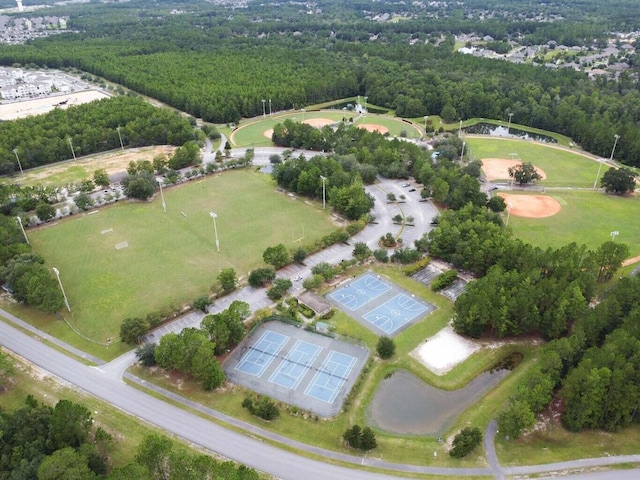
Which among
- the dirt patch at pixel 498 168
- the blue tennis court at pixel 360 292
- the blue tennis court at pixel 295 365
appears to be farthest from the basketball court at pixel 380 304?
the dirt patch at pixel 498 168

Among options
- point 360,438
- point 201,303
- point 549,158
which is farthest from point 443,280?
point 549,158

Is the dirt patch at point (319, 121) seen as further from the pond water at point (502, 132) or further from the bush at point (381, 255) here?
the bush at point (381, 255)

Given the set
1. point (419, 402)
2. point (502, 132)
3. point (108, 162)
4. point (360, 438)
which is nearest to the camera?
point (360, 438)

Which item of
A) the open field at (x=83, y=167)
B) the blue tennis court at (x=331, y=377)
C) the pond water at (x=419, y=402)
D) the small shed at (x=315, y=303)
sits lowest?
the pond water at (x=419, y=402)

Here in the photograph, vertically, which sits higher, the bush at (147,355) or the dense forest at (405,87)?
the dense forest at (405,87)

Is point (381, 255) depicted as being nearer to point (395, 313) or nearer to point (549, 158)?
point (395, 313)

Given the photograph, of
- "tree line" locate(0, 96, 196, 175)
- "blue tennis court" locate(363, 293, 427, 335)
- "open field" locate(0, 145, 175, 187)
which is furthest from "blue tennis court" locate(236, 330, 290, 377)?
"tree line" locate(0, 96, 196, 175)

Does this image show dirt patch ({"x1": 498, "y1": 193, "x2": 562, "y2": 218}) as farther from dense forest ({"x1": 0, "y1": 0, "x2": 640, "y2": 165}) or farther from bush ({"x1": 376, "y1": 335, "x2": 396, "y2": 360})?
bush ({"x1": 376, "y1": 335, "x2": 396, "y2": 360})

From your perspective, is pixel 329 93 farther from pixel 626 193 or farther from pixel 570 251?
pixel 570 251
